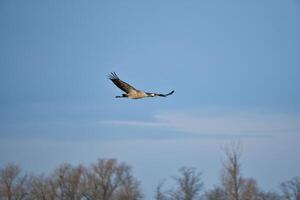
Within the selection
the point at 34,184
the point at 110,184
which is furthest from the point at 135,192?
the point at 34,184

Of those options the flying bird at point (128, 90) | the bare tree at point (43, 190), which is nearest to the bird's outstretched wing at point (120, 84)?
the flying bird at point (128, 90)

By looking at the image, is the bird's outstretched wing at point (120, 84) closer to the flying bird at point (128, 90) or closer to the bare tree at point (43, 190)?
the flying bird at point (128, 90)

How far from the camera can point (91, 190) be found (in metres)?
67.7

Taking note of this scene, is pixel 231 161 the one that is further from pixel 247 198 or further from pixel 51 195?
pixel 51 195

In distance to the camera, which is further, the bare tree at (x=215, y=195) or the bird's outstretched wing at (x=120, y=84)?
the bare tree at (x=215, y=195)

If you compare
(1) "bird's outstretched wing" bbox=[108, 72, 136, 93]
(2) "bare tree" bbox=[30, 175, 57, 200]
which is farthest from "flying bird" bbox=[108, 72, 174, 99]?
(2) "bare tree" bbox=[30, 175, 57, 200]

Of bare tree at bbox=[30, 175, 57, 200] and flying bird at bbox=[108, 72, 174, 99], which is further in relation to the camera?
bare tree at bbox=[30, 175, 57, 200]

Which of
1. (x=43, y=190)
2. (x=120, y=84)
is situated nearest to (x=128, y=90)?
(x=120, y=84)

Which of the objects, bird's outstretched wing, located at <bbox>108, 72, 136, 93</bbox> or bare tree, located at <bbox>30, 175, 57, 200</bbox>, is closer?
bird's outstretched wing, located at <bbox>108, 72, 136, 93</bbox>

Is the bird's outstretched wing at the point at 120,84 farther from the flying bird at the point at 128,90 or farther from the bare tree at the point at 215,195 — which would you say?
the bare tree at the point at 215,195

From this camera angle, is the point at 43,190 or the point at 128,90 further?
the point at 43,190

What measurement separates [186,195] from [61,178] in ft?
47.8

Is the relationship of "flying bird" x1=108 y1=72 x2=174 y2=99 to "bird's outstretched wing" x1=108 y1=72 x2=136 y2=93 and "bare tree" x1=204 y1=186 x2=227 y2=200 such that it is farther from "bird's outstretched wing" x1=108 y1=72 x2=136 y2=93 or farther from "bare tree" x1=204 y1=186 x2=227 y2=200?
"bare tree" x1=204 y1=186 x2=227 y2=200

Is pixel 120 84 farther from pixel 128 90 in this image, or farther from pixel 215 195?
pixel 215 195
